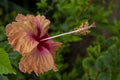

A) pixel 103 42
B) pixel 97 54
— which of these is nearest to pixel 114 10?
pixel 103 42

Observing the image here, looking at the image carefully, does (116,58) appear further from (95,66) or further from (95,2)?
(95,2)

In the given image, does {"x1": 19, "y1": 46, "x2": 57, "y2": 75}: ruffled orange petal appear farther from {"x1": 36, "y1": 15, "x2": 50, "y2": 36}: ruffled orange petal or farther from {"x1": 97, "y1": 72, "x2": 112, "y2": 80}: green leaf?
{"x1": 97, "y1": 72, "x2": 112, "y2": 80}: green leaf

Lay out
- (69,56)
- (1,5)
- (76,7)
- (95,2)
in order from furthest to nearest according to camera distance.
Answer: (1,5) < (69,56) < (95,2) < (76,7)

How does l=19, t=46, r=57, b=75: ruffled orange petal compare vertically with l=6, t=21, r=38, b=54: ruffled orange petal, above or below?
below

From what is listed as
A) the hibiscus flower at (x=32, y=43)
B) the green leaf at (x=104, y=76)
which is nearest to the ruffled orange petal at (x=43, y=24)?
the hibiscus flower at (x=32, y=43)

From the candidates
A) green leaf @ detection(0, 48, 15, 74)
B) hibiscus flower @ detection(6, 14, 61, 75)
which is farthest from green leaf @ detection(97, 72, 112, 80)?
green leaf @ detection(0, 48, 15, 74)

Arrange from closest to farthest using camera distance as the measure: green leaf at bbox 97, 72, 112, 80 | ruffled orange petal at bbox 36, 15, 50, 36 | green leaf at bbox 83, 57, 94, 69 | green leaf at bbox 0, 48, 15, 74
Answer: green leaf at bbox 0, 48, 15, 74 → ruffled orange petal at bbox 36, 15, 50, 36 → green leaf at bbox 97, 72, 112, 80 → green leaf at bbox 83, 57, 94, 69

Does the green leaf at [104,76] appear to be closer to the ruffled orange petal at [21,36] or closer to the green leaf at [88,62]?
the green leaf at [88,62]
